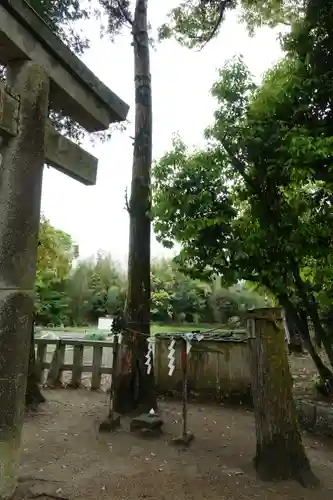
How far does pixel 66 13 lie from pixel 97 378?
6220mm

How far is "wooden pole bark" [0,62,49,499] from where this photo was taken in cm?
219

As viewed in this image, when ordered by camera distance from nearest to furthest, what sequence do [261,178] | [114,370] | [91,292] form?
[261,178] < [114,370] < [91,292]

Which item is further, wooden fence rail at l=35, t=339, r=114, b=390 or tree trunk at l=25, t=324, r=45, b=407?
wooden fence rail at l=35, t=339, r=114, b=390

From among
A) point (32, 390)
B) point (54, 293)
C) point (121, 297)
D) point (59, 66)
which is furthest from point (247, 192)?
point (54, 293)

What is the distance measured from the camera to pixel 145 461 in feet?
13.2

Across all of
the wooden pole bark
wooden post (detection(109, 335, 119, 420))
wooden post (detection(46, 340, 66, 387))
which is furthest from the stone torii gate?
wooden post (detection(46, 340, 66, 387))

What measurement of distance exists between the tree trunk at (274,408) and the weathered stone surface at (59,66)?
231 cm

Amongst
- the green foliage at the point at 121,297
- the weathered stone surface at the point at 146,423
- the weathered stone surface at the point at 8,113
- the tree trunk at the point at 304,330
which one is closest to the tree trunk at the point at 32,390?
the weathered stone surface at the point at 146,423

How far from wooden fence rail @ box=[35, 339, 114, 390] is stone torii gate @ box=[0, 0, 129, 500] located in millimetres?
5123

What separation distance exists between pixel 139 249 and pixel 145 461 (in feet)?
10.2

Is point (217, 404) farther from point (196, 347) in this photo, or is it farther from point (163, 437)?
point (163, 437)

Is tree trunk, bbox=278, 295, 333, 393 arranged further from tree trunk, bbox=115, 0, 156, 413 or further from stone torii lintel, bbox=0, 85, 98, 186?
stone torii lintel, bbox=0, 85, 98, 186

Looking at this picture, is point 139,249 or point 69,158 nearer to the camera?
point 69,158

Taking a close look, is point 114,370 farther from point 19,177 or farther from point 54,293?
point 54,293
